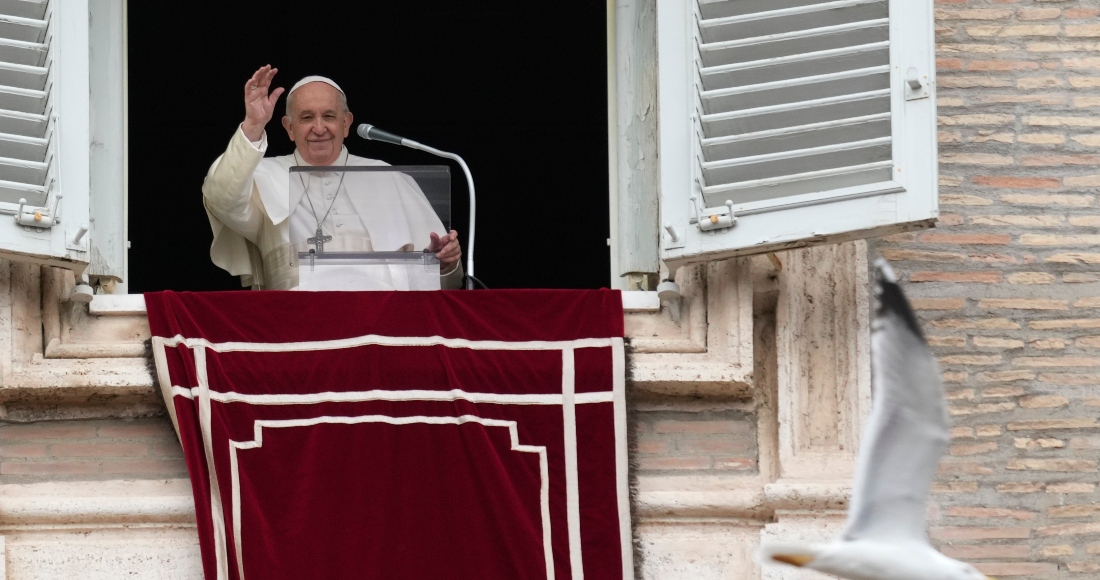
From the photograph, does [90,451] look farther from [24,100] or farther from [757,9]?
[757,9]

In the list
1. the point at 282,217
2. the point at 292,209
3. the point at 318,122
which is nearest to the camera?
the point at 292,209

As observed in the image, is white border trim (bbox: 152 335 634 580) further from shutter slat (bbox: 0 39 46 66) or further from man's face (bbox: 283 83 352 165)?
man's face (bbox: 283 83 352 165)

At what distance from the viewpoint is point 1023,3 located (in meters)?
7.34

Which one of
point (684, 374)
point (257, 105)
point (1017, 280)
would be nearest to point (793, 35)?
point (684, 374)

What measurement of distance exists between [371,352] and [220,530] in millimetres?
671

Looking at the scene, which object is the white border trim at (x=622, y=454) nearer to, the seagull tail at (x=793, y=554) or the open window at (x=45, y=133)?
the seagull tail at (x=793, y=554)

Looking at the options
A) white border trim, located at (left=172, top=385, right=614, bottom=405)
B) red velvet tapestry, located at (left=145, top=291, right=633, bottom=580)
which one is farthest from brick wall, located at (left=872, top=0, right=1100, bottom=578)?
white border trim, located at (left=172, top=385, right=614, bottom=405)

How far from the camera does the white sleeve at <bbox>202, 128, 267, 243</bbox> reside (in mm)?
7098

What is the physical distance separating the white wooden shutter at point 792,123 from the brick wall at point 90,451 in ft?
5.18

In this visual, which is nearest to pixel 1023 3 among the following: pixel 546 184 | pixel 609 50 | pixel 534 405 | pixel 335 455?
A: pixel 609 50

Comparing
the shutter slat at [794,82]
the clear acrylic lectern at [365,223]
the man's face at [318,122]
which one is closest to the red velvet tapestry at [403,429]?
the clear acrylic lectern at [365,223]

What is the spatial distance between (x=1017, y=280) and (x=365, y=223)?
6.65 ft

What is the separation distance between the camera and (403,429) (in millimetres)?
6672

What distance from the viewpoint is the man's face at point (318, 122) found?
767 cm
